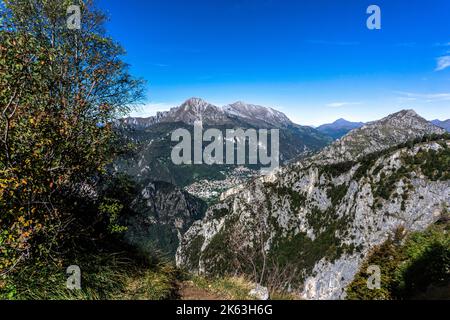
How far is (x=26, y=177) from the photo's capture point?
10.9m

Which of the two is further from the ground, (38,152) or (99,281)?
(38,152)

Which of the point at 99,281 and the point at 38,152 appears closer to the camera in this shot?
the point at 38,152

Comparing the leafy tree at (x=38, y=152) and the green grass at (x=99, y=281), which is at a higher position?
the leafy tree at (x=38, y=152)

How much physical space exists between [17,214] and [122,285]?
514 centimetres

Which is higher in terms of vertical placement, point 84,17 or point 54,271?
point 84,17

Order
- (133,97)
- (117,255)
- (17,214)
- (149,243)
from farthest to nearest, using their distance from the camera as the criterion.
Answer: (133,97) → (149,243) → (117,255) → (17,214)

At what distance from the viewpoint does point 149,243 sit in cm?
2053

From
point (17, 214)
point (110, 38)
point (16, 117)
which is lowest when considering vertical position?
point (17, 214)

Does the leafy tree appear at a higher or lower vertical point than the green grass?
higher

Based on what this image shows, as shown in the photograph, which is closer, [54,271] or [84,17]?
[54,271]
